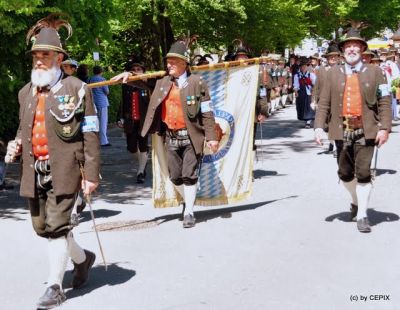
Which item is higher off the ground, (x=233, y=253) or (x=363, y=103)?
(x=363, y=103)

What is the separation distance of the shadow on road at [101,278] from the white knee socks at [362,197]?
253cm

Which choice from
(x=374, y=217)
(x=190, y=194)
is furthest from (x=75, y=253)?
(x=374, y=217)

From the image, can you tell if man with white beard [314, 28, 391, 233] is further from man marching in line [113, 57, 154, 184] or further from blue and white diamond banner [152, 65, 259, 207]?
man marching in line [113, 57, 154, 184]

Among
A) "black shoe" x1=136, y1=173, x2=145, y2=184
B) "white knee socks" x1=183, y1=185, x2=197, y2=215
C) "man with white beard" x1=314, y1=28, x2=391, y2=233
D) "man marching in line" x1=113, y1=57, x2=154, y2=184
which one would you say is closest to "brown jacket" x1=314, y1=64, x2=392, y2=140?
"man with white beard" x1=314, y1=28, x2=391, y2=233

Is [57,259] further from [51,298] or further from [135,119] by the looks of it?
[135,119]

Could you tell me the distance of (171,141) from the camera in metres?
8.59

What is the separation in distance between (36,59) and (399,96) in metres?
17.9

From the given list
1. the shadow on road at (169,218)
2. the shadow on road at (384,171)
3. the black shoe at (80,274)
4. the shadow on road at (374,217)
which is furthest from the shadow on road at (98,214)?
the shadow on road at (384,171)

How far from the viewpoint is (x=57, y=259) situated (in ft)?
18.7

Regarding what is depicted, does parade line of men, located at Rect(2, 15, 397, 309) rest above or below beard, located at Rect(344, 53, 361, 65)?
below

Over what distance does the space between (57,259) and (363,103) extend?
3.66m

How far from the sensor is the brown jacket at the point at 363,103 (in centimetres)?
786

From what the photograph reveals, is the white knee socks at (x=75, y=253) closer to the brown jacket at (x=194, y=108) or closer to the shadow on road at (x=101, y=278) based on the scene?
the shadow on road at (x=101, y=278)

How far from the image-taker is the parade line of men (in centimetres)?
568
